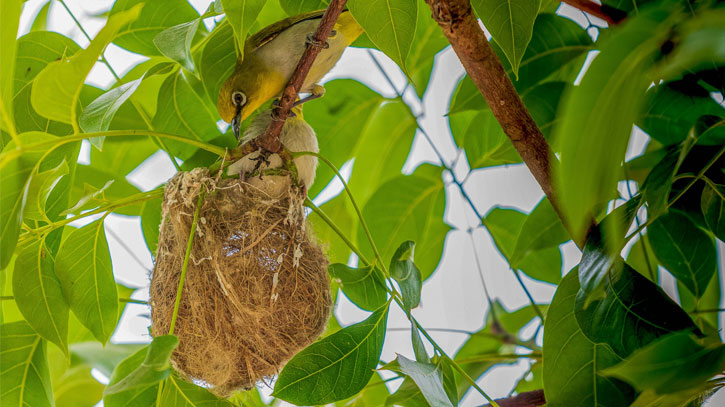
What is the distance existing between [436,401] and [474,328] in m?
1.87

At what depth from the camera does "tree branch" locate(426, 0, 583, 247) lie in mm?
765

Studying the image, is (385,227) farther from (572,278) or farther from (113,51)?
(113,51)

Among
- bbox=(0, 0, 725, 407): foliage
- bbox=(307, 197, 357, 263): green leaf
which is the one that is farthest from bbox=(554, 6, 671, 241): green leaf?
bbox=(307, 197, 357, 263): green leaf

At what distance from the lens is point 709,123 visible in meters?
0.77

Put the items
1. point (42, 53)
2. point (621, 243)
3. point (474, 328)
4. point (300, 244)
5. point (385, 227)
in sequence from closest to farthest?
1. point (621, 243)
2. point (42, 53)
3. point (300, 244)
4. point (385, 227)
5. point (474, 328)

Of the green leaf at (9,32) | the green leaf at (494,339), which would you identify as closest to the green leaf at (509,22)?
the green leaf at (9,32)

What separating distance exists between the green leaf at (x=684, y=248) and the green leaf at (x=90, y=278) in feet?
3.22

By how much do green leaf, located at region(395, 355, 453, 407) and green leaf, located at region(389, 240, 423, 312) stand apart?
4.0 inches

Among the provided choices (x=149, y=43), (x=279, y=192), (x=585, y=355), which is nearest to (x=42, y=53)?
(x=149, y=43)

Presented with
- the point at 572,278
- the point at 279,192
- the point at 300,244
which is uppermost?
the point at 279,192

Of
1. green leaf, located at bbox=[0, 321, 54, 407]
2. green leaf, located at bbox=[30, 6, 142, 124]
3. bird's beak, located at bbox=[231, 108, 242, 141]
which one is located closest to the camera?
green leaf, located at bbox=[30, 6, 142, 124]

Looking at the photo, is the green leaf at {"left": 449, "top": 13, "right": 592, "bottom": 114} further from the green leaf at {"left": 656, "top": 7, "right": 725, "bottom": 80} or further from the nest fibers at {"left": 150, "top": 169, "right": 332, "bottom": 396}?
the green leaf at {"left": 656, "top": 7, "right": 725, "bottom": 80}

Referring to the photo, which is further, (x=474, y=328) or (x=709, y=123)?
(x=474, y=328)

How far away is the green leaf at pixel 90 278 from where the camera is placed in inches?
39.7
